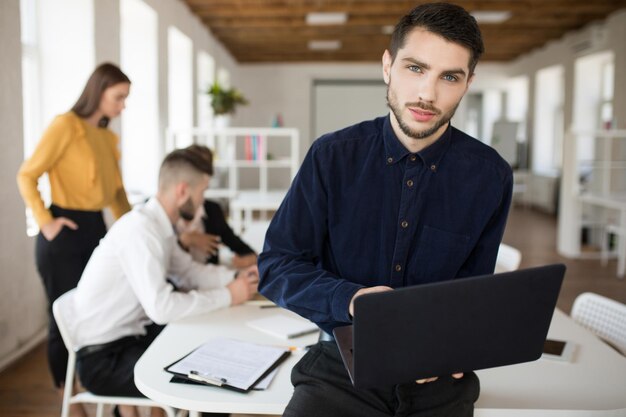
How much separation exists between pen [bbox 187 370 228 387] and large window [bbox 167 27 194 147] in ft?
24.0

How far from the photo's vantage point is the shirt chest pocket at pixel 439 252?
1.42 meters

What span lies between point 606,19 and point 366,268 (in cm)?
931

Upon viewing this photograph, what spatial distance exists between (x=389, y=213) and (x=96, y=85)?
2132 millimetres

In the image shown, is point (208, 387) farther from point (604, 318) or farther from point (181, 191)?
point (604, 318)

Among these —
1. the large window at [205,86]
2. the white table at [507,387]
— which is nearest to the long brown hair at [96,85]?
the white table at [507,387]

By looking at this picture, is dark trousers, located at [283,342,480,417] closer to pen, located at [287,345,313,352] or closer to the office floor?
pen, located at [287,345,313,352]

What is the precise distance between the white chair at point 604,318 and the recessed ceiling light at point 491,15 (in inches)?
257

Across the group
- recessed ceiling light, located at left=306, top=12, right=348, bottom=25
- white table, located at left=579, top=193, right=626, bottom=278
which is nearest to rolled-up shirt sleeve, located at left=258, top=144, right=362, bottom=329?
white table, located at left=579, top=193, right=626, bottom=278

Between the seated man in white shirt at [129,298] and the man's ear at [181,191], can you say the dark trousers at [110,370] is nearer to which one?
the seated man in white shirt at [129,298]

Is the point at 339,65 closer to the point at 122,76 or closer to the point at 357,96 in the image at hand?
the point at 357,96

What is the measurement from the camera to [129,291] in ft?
7.22

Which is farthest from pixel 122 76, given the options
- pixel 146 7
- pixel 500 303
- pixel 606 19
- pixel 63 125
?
pixel 606 19

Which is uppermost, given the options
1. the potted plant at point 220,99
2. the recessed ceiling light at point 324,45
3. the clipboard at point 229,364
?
the recessed ceiling light at point 324,45

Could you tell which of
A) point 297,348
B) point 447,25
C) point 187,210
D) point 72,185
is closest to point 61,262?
point 72,185
